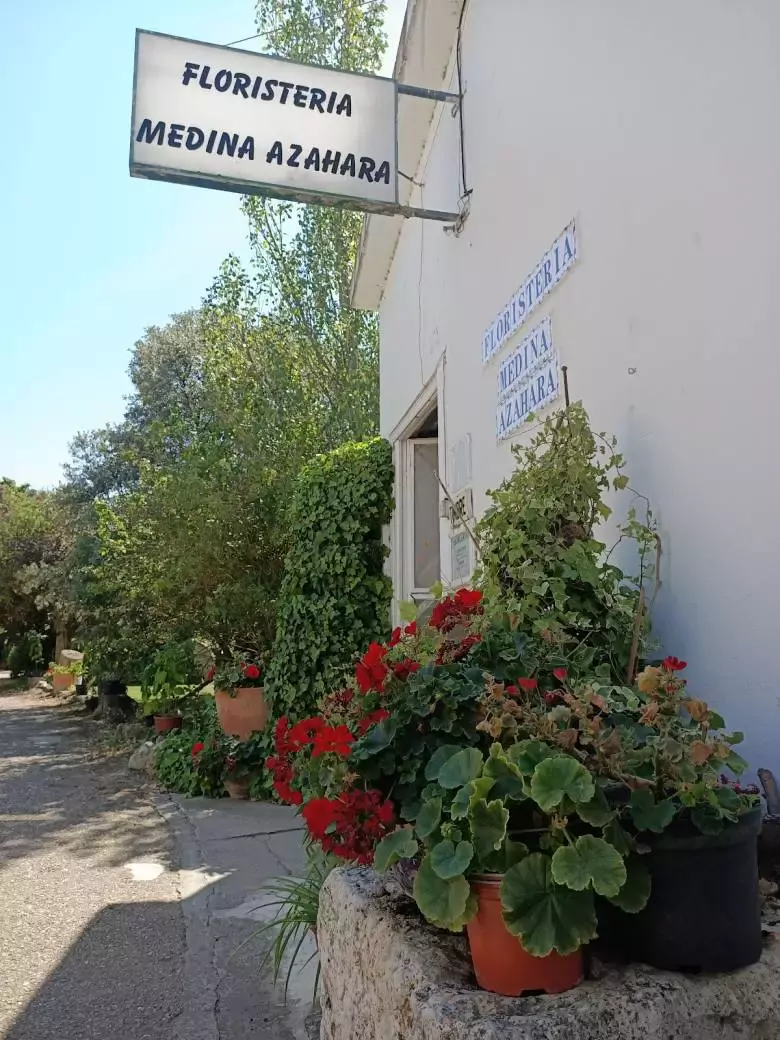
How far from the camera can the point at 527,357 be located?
362 cm

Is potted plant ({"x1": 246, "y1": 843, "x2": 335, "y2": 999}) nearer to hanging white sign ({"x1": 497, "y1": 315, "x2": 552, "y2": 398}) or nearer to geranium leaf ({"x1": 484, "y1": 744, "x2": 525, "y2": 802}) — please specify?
geranium leaf ({"x1": 484, "y1": 744, "x2": 525, "y2": 802})

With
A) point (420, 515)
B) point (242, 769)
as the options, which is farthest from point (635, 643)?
point (242, 769)

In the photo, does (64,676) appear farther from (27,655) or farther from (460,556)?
(460,556)

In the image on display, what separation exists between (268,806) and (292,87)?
4.59 metres

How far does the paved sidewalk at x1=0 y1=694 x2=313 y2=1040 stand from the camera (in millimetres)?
2717

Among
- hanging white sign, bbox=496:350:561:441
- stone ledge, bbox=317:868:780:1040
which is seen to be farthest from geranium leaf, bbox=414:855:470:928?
hanging white sign, bbox=496:350:561:441

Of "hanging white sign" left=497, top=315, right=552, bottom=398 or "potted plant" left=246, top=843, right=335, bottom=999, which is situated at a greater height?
"hanging white sign" left=497, top=315, right=552, bottom=398

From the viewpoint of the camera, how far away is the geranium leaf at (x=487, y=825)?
A: 1438 mm

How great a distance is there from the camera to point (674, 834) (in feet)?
4.78

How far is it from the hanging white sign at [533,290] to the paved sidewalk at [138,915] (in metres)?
2.85

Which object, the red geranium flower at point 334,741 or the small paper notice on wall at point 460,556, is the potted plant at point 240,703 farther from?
the red geranium flower at point 334,741

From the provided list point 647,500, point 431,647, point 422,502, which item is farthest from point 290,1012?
point 422,502

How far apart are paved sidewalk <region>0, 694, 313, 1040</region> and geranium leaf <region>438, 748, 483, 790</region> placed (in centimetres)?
153

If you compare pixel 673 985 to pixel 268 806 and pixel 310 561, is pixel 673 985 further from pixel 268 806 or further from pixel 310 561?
pixel 310 561
